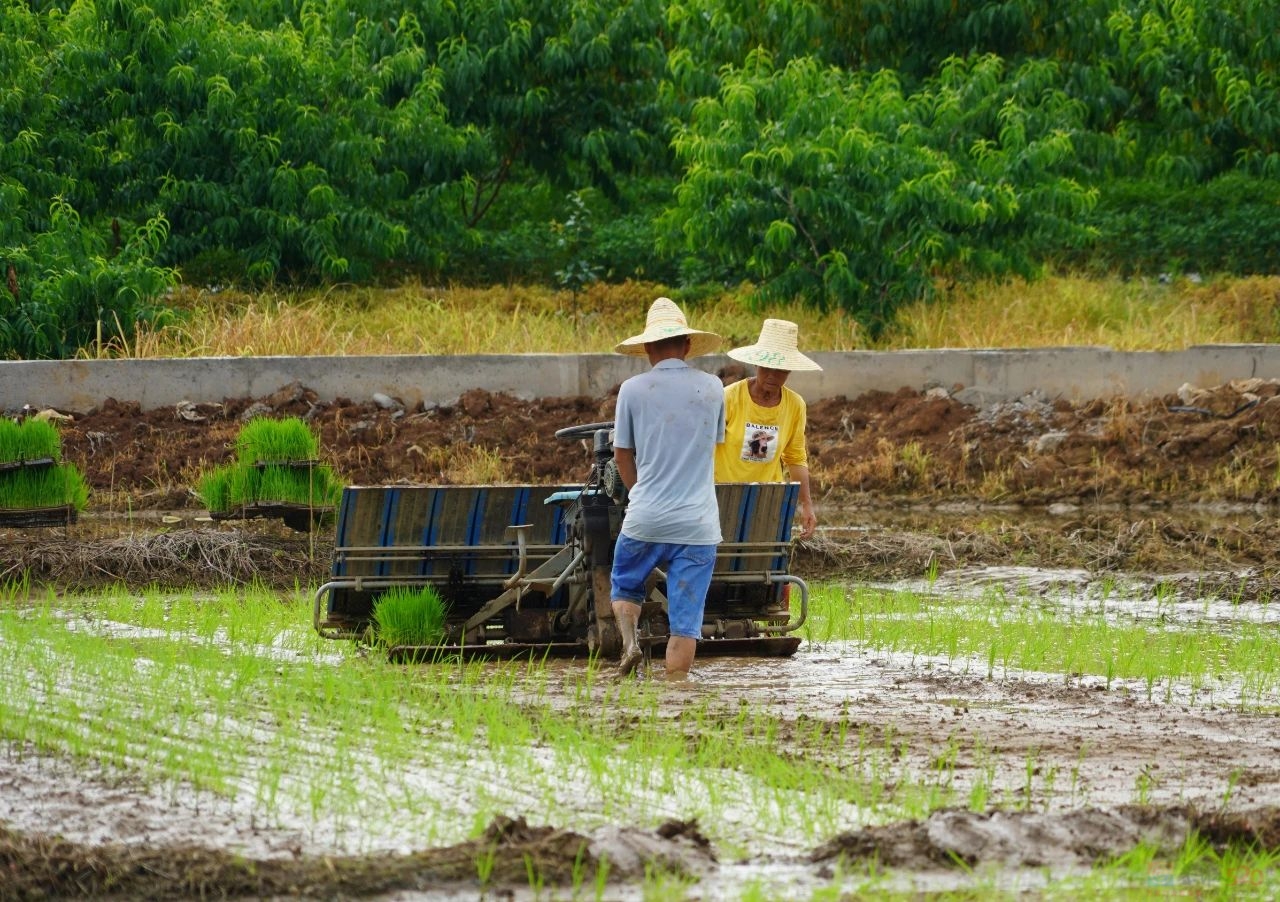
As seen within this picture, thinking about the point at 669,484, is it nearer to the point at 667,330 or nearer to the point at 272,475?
the point at 667,330

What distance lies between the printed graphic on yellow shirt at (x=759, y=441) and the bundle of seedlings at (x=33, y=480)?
5.05m

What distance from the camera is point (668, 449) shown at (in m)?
7.31

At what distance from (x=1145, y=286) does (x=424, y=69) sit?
28.3 feet

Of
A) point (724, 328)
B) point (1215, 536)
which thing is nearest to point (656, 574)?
point (1215, 536)

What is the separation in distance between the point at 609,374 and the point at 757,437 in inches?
320

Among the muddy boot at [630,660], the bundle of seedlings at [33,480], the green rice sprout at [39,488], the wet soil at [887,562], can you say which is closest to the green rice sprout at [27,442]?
the bundle of seedlings at [33,480]

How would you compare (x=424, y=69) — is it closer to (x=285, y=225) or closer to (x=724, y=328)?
(x=285, y=225)

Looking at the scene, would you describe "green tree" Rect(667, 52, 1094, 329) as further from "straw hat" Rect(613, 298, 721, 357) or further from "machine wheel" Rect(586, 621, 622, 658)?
"machine wheel" Rect(586, 621, 622, 658)

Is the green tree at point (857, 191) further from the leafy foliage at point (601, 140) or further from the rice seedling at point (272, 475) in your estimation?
the rice seedling at point (272, 475)

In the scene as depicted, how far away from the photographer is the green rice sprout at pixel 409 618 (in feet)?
26.1

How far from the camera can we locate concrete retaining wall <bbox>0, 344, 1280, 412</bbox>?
1611 centimetres

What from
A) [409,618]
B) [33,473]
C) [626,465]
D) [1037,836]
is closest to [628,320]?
[33,473]

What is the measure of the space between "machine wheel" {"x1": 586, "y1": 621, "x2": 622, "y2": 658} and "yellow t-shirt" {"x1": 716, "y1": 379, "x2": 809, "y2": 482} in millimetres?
1181

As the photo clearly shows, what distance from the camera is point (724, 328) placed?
18516mm
